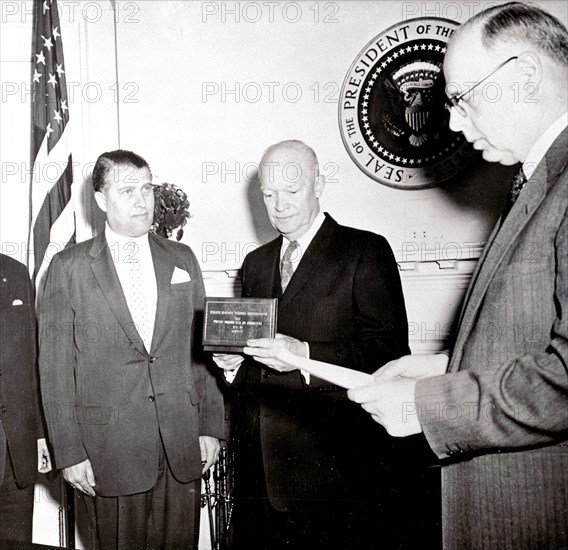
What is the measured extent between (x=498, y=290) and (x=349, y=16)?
4.29ft

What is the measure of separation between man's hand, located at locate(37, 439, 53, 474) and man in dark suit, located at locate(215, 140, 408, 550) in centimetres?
84

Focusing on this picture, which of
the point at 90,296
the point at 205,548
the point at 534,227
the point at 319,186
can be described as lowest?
the point at 205,548

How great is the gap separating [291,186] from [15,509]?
1629 mm

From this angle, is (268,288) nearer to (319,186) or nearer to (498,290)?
(319,186)

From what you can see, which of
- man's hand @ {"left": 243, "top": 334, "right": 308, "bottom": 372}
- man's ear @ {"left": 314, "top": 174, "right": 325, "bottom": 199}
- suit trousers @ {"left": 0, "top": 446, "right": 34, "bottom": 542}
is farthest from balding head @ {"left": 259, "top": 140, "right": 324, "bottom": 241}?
suit trousers @ {"left": 0, "top": 446, "right": 34, "bottom": 542}

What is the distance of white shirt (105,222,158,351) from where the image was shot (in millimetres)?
1950

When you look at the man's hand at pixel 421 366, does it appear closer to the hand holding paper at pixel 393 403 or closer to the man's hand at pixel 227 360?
the hand holding paper at pixel 393 403

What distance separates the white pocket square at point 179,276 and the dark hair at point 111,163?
1.27 feet

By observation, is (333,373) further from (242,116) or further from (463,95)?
(242,116)

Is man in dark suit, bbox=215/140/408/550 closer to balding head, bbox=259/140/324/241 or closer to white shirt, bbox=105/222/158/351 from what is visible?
balding head, bbox=259/140/324/241

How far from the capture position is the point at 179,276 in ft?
6.54

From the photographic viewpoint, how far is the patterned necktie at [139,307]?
194 cm

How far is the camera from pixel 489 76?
1.22 meters

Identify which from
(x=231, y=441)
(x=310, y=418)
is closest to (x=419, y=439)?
(x=310, y=418)
